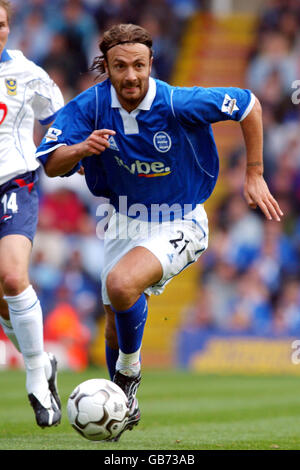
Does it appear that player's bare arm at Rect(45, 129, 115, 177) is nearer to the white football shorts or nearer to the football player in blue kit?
the football player in blue kit

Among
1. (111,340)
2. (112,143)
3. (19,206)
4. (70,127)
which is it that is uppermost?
(70,127)

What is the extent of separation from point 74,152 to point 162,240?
2.64 ft

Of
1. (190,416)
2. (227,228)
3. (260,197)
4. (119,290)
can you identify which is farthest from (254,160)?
(227,228)

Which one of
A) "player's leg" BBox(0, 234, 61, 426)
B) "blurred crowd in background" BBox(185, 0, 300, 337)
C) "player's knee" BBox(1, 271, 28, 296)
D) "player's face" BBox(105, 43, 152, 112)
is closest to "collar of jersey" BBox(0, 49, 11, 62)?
"player's face" BBox(105, 43, 152, 112)

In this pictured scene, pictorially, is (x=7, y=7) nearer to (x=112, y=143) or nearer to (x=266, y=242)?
(x=112, y=143)

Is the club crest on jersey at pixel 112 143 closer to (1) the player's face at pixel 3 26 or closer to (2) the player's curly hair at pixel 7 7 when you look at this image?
(1) the player's face at pixel 3 26

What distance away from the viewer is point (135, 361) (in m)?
5.64

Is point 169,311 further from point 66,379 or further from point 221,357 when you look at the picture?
point 66,379

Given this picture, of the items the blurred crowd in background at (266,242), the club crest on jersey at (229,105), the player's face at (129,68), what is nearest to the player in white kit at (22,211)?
the player's face at (129,68)

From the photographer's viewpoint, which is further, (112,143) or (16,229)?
(16,229)

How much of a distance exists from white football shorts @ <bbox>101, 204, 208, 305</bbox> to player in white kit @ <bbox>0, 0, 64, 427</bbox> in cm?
52

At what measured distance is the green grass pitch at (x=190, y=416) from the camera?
541 cm

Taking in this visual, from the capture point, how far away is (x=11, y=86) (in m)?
6.06

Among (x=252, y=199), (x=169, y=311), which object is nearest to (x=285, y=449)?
(x=252, y=199)
